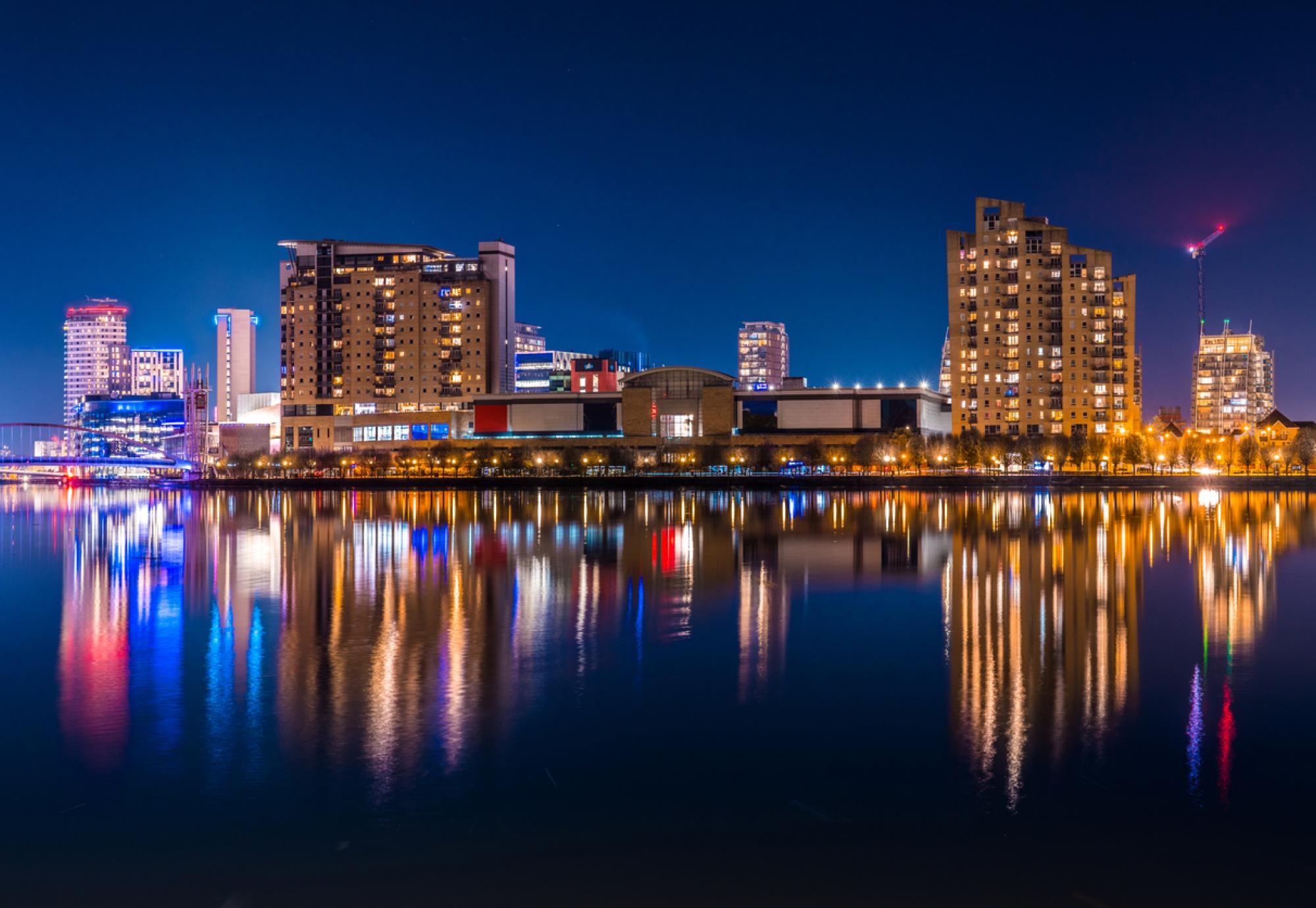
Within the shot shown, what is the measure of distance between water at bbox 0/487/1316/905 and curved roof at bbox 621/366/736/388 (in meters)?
79.4

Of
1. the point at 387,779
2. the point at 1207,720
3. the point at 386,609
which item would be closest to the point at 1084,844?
the point at 1207,720

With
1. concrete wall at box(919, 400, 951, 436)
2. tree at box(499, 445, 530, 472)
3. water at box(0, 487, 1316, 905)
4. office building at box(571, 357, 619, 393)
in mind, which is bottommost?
water at box(0, 487, 1316, 905)

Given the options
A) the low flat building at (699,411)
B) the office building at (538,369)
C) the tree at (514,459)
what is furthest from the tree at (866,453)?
the office building at (538,369)

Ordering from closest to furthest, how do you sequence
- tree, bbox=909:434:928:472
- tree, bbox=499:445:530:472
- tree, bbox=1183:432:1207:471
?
tree, bbox=909:434:928:472
tree, bbox=1183:432:1207:471
tree, bbox=499:445:530:472

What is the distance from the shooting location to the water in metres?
7.85

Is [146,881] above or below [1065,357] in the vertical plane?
below

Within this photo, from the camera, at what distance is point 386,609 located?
64.7 ft

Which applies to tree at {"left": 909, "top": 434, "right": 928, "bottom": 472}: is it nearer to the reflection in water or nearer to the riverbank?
the riverbank

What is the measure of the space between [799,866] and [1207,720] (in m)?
6.91

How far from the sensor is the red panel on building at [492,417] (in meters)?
109

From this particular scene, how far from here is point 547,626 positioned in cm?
1795

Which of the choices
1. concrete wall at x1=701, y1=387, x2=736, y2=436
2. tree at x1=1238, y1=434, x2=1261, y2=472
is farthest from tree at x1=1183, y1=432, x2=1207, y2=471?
concrete wall at x1=701, y1=387, x2=736, y2=436

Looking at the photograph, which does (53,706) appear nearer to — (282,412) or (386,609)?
(386,609)

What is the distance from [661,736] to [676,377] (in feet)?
312
